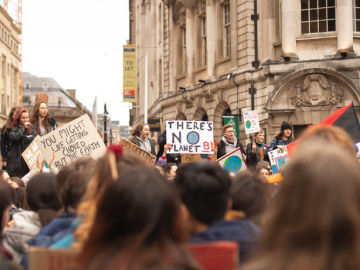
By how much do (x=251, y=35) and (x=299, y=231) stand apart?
1038 inches

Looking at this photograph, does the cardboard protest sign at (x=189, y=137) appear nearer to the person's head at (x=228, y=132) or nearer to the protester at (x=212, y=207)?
the person's head at (x=228, y=132)

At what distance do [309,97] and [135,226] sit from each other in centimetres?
2302

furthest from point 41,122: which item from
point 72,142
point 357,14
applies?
point 357,14

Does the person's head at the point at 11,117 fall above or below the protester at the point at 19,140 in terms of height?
above

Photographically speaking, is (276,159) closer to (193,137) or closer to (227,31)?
(193,137)

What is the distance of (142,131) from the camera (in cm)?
1262

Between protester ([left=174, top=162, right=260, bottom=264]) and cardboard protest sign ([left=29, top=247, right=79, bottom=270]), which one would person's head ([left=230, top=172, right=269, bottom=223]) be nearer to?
protester ([left=174, top=162, right=260, bottom=264])

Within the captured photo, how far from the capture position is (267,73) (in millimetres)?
26172

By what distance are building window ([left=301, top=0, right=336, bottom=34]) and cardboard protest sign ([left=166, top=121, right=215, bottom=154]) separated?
12.9m

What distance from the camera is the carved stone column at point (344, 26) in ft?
81.8

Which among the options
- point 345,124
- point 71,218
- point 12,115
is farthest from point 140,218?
point 12,115

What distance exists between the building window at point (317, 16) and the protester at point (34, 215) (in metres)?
22.3

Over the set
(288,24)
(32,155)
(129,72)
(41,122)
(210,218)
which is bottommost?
(210,218)

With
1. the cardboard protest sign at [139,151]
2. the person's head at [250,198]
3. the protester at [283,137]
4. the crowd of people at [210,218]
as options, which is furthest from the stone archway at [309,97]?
the crowd of people at [210,218]
